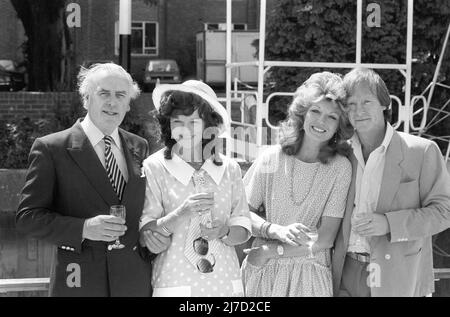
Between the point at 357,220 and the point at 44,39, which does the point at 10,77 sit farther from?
the point at 357,220

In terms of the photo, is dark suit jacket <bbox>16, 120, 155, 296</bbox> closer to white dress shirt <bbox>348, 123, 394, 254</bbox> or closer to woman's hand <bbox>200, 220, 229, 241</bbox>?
woman's hand <bbox>200, 220, 229, 241</bbox>

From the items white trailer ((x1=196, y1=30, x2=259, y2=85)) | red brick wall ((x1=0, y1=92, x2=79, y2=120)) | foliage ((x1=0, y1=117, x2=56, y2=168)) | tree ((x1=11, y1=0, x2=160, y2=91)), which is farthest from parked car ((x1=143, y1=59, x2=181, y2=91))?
foliage ((x1=0, y1=117, x2=56, y2=168))

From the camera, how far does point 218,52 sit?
73.3ft

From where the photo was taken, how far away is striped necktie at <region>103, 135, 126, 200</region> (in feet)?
11.2

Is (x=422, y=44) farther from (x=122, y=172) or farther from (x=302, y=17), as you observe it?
(x=122, y=172)

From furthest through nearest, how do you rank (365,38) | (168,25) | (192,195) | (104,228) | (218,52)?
(168,25), (218,52), (365,38), (192,195), (104,228)

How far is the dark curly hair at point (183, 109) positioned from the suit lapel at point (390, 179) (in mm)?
813

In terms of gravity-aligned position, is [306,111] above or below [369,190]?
above

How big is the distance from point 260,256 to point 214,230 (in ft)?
1.21

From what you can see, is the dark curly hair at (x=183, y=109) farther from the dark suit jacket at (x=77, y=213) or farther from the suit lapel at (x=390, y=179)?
the suit lapel at (x=390, y=179)

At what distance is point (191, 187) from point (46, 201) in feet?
2.22

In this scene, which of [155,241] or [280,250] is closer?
[155,241]

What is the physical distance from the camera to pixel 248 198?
3701mm

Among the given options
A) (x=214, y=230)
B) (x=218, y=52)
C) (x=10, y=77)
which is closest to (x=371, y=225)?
(x=214, y=230)
